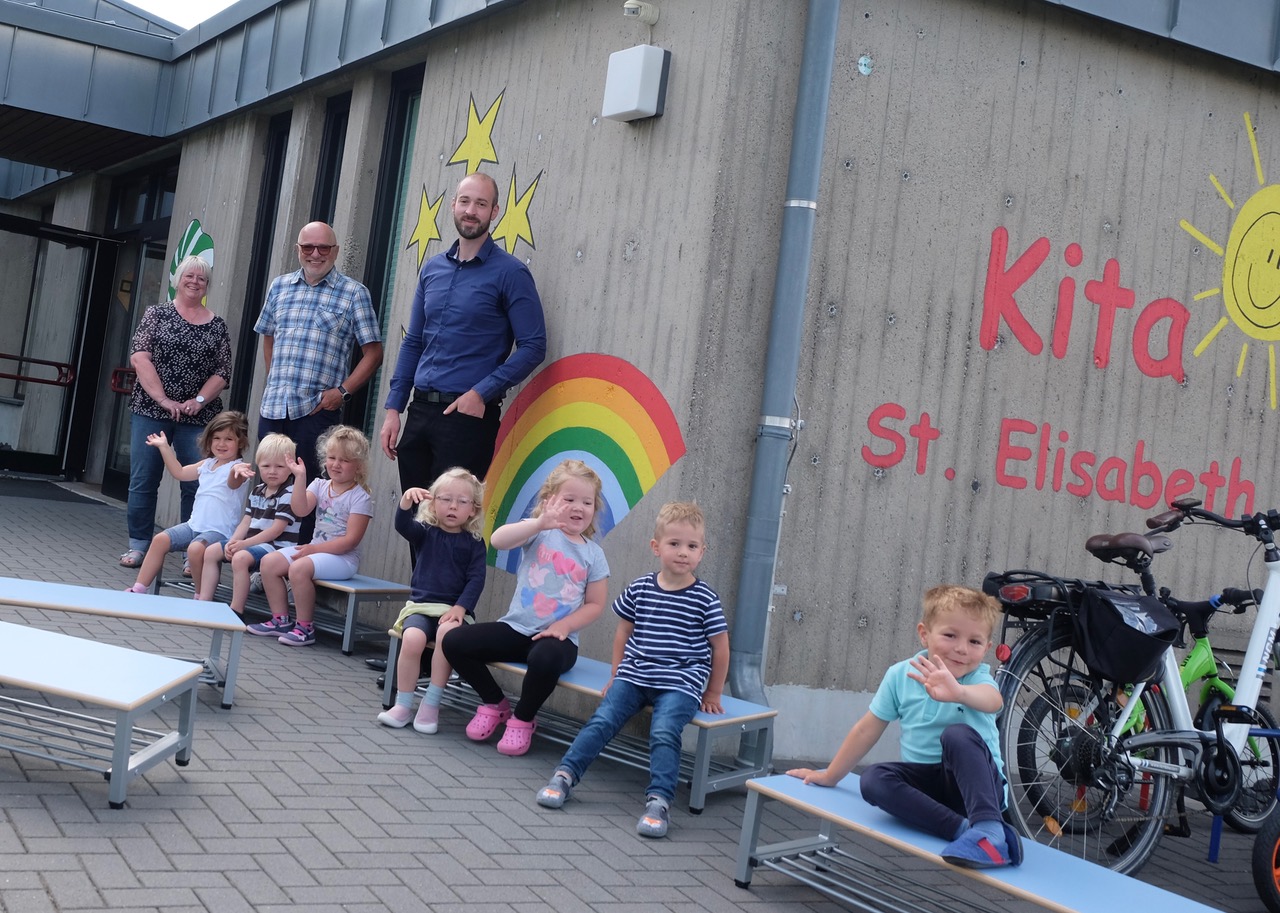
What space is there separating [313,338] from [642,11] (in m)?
2.94

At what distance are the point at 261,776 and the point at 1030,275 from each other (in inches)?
164

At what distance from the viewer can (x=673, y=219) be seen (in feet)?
19.4

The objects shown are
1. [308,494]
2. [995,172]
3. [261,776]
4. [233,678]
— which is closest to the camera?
[261,776]

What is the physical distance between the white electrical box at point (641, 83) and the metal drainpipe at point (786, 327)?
660 millimetres

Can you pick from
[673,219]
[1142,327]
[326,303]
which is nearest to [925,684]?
[673,219]

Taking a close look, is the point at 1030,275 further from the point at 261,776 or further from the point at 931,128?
the point at 261,776

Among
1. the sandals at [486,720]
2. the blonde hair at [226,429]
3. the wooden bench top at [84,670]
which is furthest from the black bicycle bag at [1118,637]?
the blonde hair at [226,429]

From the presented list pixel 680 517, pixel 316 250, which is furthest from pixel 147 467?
pixel 680 517

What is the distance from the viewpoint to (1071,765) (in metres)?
4.67

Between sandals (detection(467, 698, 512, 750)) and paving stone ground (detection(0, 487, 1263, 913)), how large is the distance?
5 centimetres

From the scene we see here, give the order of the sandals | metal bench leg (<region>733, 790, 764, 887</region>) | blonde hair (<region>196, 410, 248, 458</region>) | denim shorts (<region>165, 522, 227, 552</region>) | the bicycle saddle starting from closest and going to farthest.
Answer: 1. metal bench leg (<region>733, 790, 764, 887</region>)
2. the bicycle saddle
3. the sandals
4. denim shorts (<region>165, 522, 227, 552</region>)
5. blonde hair (<region>196, 410, 248, 458</region>)

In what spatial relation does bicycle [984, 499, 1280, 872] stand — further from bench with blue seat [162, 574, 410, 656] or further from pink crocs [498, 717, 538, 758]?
bench with blue seat [162, 574, 410, 656]

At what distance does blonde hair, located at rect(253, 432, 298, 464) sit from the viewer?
24.2 feet

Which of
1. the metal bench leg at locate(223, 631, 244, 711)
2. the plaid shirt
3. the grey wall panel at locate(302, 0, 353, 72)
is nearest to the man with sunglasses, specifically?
the plaid shirt
